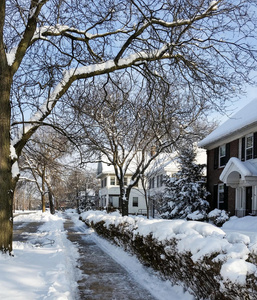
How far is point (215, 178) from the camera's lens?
24.5m

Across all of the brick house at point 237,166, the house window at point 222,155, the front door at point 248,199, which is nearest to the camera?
the brick house at point 237,166

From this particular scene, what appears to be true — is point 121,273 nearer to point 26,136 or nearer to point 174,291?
point 174,291

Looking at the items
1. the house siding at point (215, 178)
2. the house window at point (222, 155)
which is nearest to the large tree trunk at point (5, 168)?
the house siding at point (215, 178)

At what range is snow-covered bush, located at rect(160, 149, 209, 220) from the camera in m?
24.8

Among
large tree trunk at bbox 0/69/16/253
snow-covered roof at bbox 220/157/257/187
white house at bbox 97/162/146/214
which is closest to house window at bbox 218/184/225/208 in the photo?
snow-covered roof at bbox 220/157/257/187

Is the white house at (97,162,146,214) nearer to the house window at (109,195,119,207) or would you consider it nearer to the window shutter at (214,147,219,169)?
the house window at (109,195,119,207)

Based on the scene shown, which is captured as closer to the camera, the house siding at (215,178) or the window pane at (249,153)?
the window pane at (249,153)

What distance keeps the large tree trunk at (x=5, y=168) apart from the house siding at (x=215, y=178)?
15.9 meters

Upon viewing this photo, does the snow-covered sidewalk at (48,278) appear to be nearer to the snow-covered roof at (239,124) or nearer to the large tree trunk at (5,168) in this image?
the large tree trunk at (5,168)

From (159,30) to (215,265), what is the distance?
21.5ft

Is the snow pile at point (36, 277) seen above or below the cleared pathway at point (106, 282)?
above

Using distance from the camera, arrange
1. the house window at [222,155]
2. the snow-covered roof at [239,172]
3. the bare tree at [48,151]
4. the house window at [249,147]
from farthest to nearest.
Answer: the house window at [222,155]
the house window at [249,147]
the snow-covered roof at [239,172]
the bare tree at [48,151]

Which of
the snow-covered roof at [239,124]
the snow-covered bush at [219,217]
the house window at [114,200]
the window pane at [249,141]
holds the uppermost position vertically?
the snow-covered roof at [239,124]

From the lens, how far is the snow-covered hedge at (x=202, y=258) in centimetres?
434
